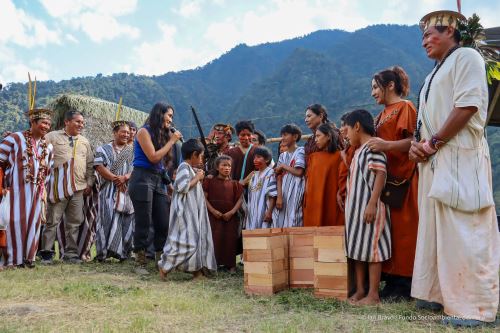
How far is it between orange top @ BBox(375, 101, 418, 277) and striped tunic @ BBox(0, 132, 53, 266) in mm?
4147

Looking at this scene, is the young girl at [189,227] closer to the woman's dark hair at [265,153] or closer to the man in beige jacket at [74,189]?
the woman's dark hair at [265,153]

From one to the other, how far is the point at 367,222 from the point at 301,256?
0.80 m

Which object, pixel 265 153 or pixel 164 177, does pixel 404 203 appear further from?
pixel 164 177

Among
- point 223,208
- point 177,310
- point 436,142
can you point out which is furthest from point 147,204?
point 436,142

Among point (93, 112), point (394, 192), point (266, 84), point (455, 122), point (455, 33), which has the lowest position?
point (394, 192)

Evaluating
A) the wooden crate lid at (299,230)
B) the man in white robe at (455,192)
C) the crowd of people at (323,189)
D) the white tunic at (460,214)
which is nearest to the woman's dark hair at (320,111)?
the crowd of people at (323,189)

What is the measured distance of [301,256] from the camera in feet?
14.2

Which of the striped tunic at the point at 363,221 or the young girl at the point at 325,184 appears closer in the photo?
the striped tunic at the point at 363,221

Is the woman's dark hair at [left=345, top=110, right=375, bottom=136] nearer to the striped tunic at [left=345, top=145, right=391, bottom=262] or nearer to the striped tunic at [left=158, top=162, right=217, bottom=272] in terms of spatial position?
the striped tunic at [left=345, top=145, right=391, bottom=262]

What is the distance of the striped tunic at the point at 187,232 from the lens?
16.4 ft

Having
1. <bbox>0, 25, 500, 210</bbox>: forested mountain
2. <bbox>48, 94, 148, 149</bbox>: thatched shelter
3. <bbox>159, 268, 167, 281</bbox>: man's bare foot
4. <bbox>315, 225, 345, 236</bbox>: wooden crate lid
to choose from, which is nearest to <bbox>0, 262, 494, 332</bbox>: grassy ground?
<bbox>159, 268, 167, 281</bbox>: man's bare foot

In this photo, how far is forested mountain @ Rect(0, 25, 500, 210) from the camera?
1492 inches

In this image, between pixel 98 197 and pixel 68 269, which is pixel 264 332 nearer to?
pixel 68 269

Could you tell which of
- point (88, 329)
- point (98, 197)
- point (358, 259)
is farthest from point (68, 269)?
point (358, 259)
